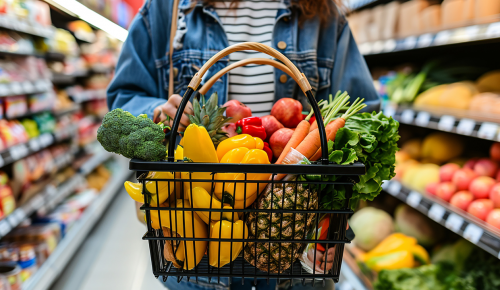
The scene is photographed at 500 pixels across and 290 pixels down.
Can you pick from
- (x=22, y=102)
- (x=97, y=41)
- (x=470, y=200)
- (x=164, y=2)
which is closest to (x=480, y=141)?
(x=470, y=200)

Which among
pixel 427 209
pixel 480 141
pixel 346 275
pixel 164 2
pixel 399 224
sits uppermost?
pixel 164 2

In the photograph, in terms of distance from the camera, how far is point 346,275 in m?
2.33

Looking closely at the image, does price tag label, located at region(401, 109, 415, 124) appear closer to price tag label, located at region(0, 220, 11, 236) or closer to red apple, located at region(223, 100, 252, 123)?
red apple, located at region(223, 100, 252, 123)

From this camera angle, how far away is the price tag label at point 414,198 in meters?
1.96

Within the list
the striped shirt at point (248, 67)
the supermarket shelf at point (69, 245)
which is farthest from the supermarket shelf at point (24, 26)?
the striped shirt at point (248, 67)

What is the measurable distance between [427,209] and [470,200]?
0.74ft

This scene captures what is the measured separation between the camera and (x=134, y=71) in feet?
3.67

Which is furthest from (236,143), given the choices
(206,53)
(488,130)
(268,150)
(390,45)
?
(390,45)

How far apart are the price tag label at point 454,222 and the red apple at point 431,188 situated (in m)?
0.25

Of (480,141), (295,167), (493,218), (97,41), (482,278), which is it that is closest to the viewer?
(295,167)

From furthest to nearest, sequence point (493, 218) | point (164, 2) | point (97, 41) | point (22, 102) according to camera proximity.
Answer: point (97, 41)
point (22, 102)
point (493, 218)
point (164, 2)

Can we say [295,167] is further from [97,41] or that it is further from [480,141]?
[97,41]

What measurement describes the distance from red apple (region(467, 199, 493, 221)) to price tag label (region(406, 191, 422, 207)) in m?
0.32

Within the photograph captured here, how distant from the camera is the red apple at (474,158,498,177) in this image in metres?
1.76
